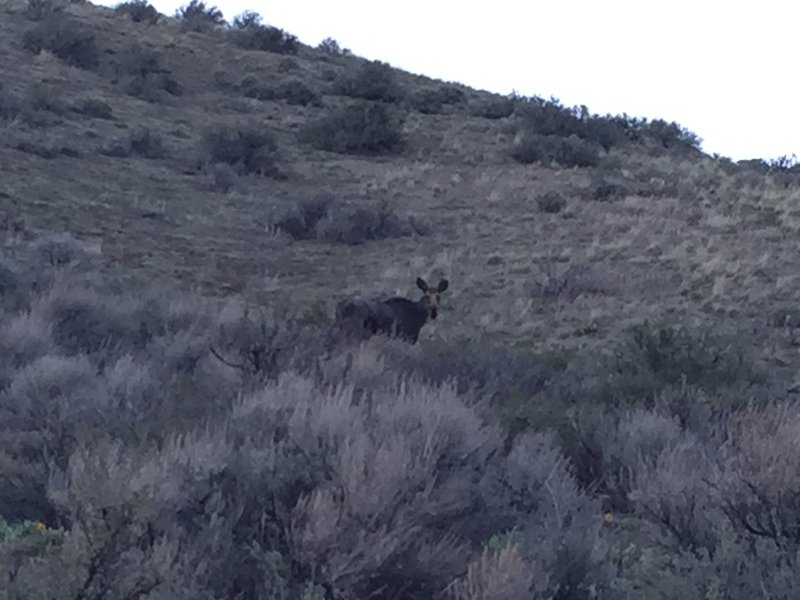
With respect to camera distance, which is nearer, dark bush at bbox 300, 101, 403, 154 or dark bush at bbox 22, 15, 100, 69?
dark bush at bbox 300, 101, 403, 154

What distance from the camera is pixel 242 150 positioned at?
29828 millimetres

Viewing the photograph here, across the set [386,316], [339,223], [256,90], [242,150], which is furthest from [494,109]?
[386,316]

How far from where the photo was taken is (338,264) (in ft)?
71.6

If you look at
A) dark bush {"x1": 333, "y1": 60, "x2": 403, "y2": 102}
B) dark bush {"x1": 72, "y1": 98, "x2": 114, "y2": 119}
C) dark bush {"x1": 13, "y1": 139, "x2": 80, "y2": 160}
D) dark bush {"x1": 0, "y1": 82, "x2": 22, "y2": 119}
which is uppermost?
dark bush {"x1": 333, "y1": 60, "x2": 403, "y2": 102}

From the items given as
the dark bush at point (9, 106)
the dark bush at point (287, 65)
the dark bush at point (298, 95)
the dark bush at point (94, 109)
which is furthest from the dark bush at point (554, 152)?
the dark bush at point (9, 106)

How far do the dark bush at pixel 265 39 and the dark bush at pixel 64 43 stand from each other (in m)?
8.80

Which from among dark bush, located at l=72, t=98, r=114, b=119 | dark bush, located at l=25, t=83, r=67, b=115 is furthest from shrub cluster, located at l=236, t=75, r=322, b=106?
dark bush, located at l=25, t=83, r=67, b=115

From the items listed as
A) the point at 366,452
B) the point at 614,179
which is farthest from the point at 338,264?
the point at 366,452

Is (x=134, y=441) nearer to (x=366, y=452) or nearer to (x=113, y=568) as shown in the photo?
(x=366, y=452)

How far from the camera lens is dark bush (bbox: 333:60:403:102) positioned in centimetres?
4241

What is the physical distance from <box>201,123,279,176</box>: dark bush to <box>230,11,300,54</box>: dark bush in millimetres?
16811

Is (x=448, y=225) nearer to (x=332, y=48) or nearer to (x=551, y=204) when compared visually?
(x=551, y=204)

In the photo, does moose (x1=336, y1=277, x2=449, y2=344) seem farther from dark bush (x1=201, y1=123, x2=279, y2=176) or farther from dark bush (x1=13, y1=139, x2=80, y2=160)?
dark bush (x1=201, y1=123, x2=279, y2=176)

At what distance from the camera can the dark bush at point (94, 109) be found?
105 ft
